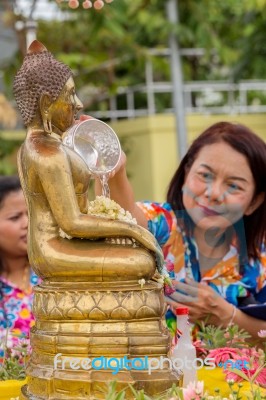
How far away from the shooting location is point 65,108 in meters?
2.14

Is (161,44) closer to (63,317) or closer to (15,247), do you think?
(15,247)

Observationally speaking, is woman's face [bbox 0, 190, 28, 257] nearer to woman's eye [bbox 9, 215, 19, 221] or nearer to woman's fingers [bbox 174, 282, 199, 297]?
woman's eye [bbox 9, 215, 19, 221]

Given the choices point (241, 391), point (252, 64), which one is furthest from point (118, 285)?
point (252, 64)

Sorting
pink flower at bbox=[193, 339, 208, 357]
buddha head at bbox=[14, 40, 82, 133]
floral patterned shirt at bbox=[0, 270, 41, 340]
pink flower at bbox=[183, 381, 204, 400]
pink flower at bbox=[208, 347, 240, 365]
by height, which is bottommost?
floral patterned shirt at bbox=[0, 270, 41, 340]

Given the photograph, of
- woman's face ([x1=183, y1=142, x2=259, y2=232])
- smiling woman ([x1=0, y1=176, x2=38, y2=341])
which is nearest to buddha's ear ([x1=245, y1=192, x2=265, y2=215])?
woman's face ([x1=183, y1=142, x2=259, y2=232])

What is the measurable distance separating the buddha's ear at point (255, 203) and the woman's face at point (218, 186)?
12 centimetres

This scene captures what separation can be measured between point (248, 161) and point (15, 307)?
1245mm

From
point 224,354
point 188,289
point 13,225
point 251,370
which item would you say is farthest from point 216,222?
point 13,225

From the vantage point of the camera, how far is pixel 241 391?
205cm

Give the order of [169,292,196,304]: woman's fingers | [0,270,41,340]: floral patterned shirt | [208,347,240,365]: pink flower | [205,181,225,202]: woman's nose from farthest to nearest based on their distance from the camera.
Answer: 1. [0,270,41,340]: floral patterned shirt
2. [205,181,225,202]: woman's nose
3. [169,292,196,304]: woman's fingers
4. [208,347,240,365]: pink flower

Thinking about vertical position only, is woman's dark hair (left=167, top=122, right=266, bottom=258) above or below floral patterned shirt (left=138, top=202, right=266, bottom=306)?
above

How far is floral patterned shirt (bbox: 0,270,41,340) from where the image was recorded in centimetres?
342

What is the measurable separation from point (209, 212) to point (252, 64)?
803cm

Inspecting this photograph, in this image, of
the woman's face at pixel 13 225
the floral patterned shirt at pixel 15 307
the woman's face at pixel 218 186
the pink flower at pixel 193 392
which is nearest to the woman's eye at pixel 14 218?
the woman's face at pixel 13 225
